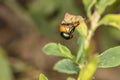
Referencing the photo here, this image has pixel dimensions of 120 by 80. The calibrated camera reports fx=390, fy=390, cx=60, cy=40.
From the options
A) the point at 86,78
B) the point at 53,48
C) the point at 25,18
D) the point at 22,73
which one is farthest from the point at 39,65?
the point at 86,78

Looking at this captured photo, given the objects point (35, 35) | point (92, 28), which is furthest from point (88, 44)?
point (35, 35)

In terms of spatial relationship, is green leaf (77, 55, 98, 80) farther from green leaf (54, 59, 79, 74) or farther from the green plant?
green leaf (54, 59, 79, 74)

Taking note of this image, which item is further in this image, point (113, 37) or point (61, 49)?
point (113, 37)

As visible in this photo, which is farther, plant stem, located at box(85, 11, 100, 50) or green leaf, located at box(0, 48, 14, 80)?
green leaf, located at box(0, 48, 14, 80)

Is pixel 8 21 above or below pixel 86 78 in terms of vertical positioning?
above

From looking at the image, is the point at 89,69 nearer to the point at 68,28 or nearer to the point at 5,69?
the point at 68,28

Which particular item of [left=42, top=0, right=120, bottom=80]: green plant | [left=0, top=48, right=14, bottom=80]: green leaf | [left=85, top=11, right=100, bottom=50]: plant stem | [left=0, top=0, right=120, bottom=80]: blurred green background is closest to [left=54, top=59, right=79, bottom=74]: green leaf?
[left=42, top=0, right=120, bottom=80]: green plant

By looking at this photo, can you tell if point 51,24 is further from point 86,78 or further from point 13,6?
point 86,78
